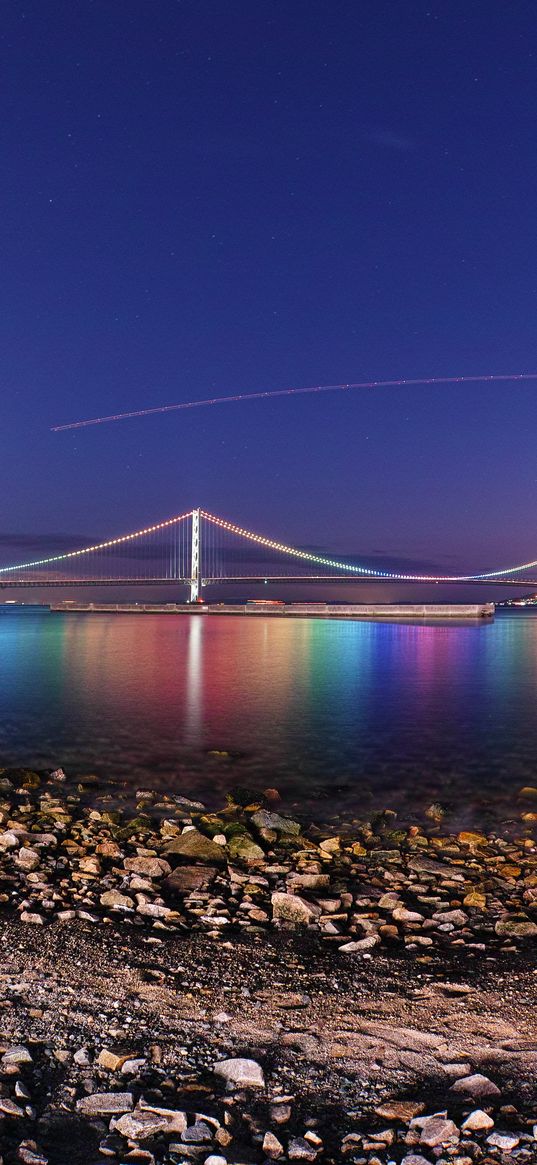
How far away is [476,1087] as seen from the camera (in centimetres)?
309

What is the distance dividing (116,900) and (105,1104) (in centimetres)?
246

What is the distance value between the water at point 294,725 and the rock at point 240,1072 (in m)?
5.62

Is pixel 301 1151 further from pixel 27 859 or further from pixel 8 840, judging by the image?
pixel 8 840

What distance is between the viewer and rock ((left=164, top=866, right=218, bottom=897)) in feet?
18.8

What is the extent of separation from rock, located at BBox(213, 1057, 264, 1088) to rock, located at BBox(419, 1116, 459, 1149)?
0.66 meters

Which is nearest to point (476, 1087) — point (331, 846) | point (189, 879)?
point (189, 879)

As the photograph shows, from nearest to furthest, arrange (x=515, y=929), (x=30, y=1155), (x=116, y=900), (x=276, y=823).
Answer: (x=30, y=1155)
(x=515, y=929)
(x=116, y=900)
(x=276, y=823)

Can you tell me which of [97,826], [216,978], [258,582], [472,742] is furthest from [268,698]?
A: [258,582]

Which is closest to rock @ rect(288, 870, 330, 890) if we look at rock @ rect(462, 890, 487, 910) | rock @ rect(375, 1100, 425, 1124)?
rock @ rect(462, 890, 487, 910)

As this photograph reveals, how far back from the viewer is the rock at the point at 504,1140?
8.93 ft

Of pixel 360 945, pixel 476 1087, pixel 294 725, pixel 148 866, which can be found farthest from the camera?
pixel 294 725

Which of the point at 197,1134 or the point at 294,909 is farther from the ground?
the point at 197,1134

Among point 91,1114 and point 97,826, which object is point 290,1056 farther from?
point 97,826

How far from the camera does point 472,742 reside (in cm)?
1476
